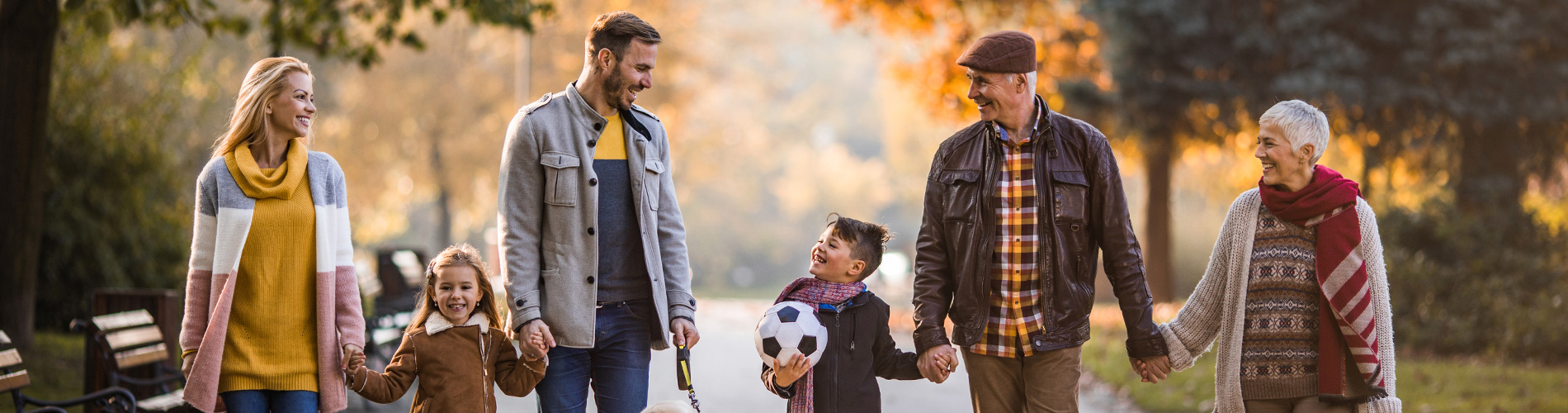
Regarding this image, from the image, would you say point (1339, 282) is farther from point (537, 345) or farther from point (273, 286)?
point (273, 286)

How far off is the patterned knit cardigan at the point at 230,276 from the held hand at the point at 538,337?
574 mm

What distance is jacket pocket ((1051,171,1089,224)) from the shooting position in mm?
3967

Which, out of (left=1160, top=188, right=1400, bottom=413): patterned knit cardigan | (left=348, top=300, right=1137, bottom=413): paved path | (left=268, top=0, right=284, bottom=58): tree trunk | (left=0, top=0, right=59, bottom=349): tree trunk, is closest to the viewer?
(left=1160, top=188, right=1400, bottom=413): patterned knit cardigan

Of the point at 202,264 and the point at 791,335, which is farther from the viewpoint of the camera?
the point at 791,335

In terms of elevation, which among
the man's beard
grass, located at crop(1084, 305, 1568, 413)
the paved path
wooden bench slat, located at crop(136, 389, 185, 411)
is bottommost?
the paved path

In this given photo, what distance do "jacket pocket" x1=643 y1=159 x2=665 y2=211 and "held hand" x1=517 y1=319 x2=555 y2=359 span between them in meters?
0.53

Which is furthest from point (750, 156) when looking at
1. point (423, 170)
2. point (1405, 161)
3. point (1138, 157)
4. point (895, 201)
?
point (1405, 161)

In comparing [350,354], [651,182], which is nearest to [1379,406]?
[651,182]

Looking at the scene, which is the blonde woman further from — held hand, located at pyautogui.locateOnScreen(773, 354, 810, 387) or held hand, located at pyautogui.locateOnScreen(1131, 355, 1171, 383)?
held hand, located at pyautogui.locateOnScreen(1131, 355, 1171, 383)

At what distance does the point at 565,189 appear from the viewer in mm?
3820

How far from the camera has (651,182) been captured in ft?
13.1

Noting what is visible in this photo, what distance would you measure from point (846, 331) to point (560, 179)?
1.11 meters

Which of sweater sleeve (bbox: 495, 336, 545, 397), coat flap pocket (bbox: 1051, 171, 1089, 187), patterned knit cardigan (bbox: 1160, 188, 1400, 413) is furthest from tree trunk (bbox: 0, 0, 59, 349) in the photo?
patterned knit cardigan (bbox: 1160, 188, 1400, 413)

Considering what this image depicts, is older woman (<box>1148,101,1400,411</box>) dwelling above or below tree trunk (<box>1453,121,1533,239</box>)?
below
